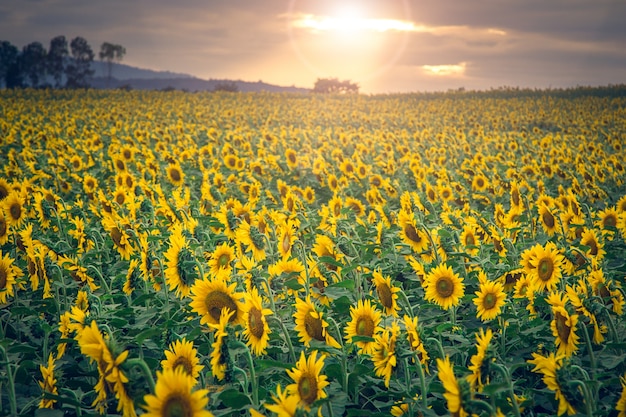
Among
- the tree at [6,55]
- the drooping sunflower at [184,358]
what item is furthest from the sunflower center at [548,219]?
the tree at [6,55]

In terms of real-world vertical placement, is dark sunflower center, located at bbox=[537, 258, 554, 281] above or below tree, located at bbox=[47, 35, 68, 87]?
below

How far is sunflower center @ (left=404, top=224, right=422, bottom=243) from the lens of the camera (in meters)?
4.79

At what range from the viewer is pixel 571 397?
258cm

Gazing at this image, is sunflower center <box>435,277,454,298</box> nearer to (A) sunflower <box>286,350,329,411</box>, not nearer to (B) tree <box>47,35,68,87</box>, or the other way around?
(A) sunflower <box>286,350,329,411</box>

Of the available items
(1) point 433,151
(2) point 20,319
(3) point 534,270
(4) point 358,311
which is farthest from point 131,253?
(1) point 433,151

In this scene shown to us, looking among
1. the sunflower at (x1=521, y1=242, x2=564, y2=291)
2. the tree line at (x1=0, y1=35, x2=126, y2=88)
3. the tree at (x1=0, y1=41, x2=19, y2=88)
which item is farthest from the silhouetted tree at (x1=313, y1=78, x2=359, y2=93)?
the sunflower at (x1=521, y1=242, x2=564, y2=291)

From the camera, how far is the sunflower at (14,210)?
5293mm

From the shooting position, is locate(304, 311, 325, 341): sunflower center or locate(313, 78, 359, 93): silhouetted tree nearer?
locate(304, 311, 325, 341): sunflower center

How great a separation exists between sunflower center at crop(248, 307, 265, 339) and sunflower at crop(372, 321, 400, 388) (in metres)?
0.65

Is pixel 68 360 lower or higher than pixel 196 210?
lower

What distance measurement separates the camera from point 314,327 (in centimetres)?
319

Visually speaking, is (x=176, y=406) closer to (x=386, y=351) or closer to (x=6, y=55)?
(x=386, y=351)

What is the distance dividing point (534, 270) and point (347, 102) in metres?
34.2

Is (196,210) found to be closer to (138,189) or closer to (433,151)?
(138,189)
